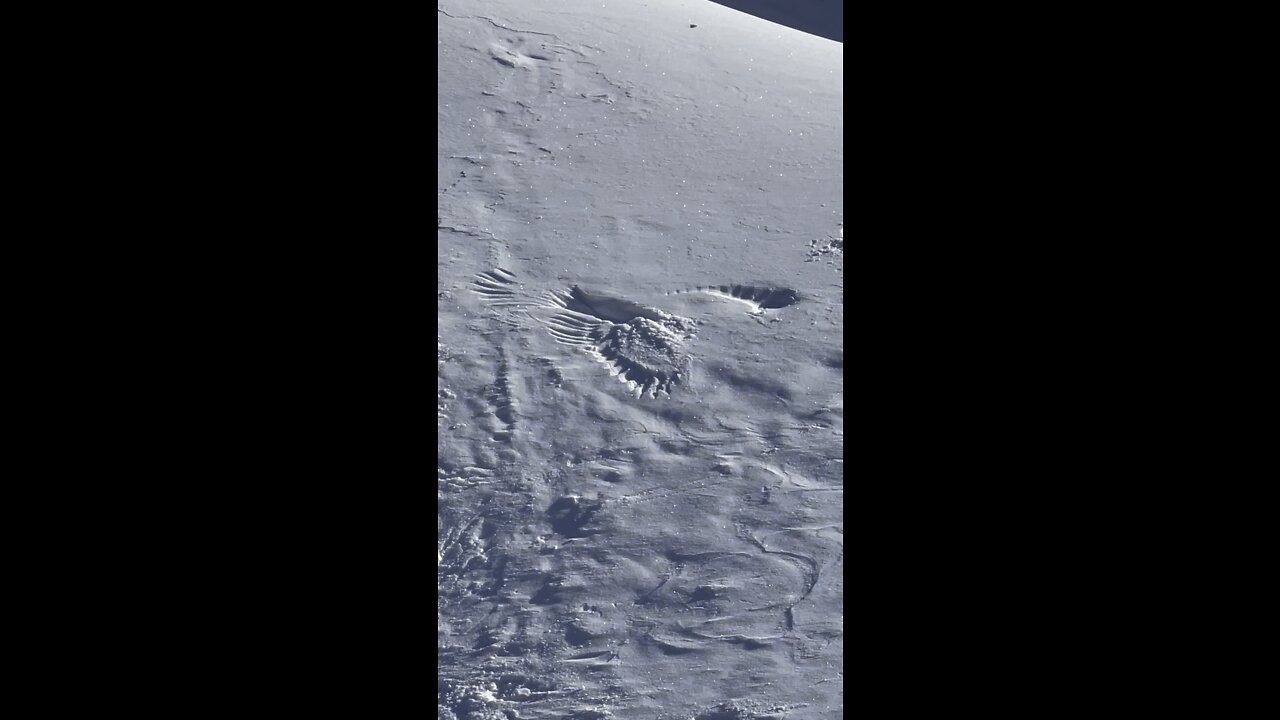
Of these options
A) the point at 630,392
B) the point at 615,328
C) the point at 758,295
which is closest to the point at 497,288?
the point at 615,328

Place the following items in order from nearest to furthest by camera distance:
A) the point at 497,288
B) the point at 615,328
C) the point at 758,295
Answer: the point at 615,328, the point at 497,288, the point at 758,295

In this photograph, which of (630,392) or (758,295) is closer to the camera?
(630,392)

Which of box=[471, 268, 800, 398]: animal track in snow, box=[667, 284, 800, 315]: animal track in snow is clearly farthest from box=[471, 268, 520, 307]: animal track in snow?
box=[667, 284, 800, 315]: animal track in snow

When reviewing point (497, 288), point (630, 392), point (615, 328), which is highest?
point (497, 288)

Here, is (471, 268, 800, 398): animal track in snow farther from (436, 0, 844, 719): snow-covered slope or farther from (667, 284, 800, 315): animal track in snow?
(667, 284, 800, 315): animal track in snow

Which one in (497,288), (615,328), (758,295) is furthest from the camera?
(758,295)

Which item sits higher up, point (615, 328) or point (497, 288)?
point (497, 288)

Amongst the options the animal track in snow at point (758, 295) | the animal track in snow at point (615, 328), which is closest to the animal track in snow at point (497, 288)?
the animal track in snow at point (615, 328)

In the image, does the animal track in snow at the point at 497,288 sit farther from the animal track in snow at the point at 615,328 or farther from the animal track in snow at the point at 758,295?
the animal track in snow at the point at 758,295

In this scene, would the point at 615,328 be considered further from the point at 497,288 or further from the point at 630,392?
the point at 497,288
